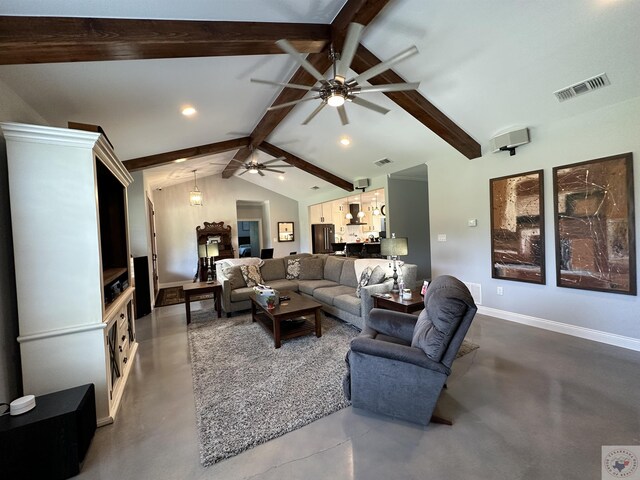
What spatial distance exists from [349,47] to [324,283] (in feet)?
12.1

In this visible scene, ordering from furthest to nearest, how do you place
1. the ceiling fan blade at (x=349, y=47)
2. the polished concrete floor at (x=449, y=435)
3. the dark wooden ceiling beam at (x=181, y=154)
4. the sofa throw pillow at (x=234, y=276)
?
the dark wooden ceiling beam at (x=181, y=154) → the sofa throw pillow at (x=234, y=276) → the ceiling fan blade at (x=349, y=47) → the polished concrete floor at (x=449, y=435)

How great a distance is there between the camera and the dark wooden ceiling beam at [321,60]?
2.25m

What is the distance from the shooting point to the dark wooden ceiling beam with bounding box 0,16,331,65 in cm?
172

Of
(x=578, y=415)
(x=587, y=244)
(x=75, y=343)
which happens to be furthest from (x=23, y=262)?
(x=587, y=244)

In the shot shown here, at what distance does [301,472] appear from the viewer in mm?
1569

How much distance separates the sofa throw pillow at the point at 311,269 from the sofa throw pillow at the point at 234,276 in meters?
1.16

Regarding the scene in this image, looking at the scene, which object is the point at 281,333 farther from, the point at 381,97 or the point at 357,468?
the point at 381,97

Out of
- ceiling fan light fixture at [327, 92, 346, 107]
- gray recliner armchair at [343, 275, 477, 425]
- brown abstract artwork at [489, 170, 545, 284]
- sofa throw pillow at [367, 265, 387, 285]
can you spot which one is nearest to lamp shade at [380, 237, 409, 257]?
sofa throw pillow at [367, 265, 387, 285]

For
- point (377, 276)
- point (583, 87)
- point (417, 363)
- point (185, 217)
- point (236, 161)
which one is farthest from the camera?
point (185, 217)

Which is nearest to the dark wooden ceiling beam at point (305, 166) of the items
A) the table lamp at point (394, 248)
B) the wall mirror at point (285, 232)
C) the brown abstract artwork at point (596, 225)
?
the wall mirror at point (285, 232)

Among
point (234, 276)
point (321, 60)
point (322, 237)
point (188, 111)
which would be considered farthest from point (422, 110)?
point (322, 237)

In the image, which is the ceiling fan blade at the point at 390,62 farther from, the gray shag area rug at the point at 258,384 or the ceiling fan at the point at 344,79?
the gray shag area rug at the point at 258,384

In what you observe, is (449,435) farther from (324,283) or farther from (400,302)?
(324,283)

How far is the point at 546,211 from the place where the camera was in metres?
3.55
